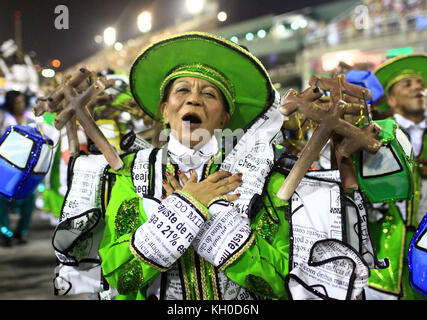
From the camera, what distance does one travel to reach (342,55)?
17.9m

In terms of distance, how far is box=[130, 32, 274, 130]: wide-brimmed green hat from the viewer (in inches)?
66.9

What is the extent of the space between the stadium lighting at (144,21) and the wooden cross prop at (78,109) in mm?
792

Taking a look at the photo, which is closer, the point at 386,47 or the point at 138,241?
the point at 138,241

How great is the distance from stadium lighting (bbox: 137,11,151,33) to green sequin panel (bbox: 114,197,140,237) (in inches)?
47.5

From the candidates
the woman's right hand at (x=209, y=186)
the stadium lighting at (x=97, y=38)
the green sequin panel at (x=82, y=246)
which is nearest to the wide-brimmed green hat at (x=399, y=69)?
the woman's right hand at (x=209, y=186)

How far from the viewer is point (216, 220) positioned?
146cm

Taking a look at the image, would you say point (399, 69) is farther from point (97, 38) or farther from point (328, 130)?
point (97, 38)

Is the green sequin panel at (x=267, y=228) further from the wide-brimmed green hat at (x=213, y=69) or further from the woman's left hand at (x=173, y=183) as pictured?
the wide-brimmed green hat at (x=213, y=69)

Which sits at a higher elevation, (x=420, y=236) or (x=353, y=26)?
(x=353, y=26)

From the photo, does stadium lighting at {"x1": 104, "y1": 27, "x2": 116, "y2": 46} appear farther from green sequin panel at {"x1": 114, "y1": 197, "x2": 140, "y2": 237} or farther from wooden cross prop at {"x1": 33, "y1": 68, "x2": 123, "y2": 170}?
green sequin panel at {"x1": 114, "y1": 197, "x2": 140, "y2": 237}

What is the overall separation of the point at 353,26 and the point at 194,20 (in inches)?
387

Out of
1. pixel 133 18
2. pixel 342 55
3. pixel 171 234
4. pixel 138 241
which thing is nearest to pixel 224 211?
pixel 171 234

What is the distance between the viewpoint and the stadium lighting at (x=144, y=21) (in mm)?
2475
